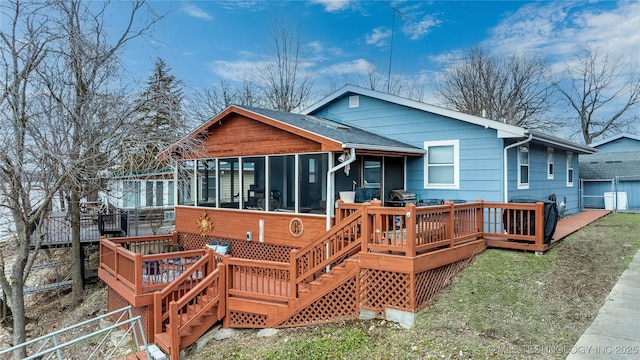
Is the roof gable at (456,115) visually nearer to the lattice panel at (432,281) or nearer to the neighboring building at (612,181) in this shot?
the lattice panel at (432,281)

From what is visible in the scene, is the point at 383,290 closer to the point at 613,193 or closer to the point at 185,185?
the point at 185,185

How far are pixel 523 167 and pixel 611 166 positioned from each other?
526 inches

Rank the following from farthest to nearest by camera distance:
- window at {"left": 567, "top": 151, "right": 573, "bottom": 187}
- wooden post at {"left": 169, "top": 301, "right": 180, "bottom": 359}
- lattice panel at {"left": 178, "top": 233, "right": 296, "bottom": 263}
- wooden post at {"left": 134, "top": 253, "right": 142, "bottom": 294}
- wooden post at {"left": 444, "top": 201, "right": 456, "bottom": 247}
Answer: window at {"left": 567, "top": 151, "right": 573, "bottom": 187} < lattice panel at {"left": 178, "top": 233, "right": 296, "bottom": 263} < wooden post at {"left": 134, "top": 253, "right": 142, "bottom": 294} < wooden post at {"left": 444, "top": 201, "right": 456, "bottom": 247} < wooden post at {"left": 169, "top": 301, "right": 180, "bottom": 359}

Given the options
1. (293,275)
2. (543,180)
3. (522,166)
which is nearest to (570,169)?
(543,180)

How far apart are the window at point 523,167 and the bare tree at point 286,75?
56.6ft

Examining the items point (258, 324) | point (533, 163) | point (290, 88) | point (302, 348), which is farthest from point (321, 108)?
point (290, 88)

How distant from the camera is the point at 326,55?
24844 mm

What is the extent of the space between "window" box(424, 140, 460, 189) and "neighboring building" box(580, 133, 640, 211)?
39.8ft

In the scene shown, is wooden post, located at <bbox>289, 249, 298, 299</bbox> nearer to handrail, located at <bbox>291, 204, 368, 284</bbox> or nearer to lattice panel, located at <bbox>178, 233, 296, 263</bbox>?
handrail, located at <bbox>291, 204, 368, 284</bbox>

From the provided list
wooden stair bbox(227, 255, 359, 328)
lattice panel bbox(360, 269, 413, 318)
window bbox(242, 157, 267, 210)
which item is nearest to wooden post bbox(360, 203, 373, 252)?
wooden stair bbox(227, 255, 359, 328)

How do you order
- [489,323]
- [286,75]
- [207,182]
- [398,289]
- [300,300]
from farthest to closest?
[286,75] → [207,182] → [300,300] → [398,289] → [489,323]

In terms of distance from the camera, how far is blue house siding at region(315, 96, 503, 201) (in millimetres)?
9016

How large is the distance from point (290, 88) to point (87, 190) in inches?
683

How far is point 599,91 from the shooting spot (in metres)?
28.0
